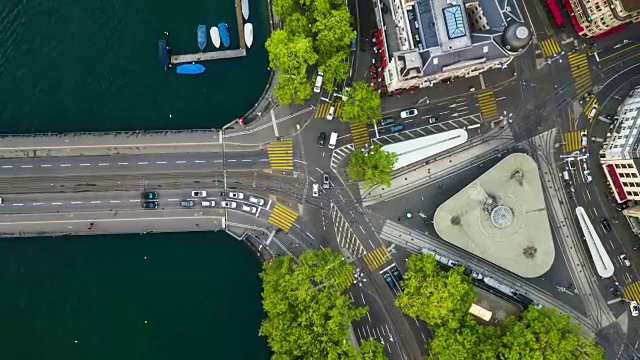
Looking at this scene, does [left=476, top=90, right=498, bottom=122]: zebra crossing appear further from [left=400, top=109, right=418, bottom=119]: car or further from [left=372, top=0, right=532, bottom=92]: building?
[left=400, top=109, right=418, bottom=119]: car

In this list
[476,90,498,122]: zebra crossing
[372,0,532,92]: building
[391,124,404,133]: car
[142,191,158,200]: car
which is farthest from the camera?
[476,90,498,122]: zebra crossing

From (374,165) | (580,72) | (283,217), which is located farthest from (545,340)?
(580,72)

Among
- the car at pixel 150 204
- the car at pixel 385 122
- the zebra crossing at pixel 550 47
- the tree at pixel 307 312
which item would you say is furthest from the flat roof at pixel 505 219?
the car at pixel 150 204

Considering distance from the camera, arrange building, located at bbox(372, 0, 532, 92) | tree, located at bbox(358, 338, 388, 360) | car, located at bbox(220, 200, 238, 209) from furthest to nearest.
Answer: car, located at bbox(220, 200, 238, 209) → tree, located at bbox(358, 338, 388, 360) → building, located at bbox(372, 0, 532, 92)

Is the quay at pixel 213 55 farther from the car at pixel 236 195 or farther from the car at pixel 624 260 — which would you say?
the car at pixel 624 260

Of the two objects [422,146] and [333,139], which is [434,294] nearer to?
[422,146]

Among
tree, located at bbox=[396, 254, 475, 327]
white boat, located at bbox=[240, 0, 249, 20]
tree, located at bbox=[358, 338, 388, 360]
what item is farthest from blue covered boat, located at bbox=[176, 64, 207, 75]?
tree, located at bbox=[358, 338, 388, 360]
